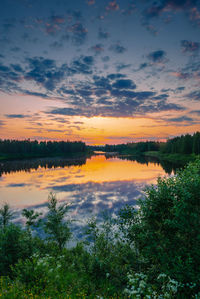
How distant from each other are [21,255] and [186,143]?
13139cm

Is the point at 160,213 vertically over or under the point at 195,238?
over

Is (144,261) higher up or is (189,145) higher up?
(189,145)

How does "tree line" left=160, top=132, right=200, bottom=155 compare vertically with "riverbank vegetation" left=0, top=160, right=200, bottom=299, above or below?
above

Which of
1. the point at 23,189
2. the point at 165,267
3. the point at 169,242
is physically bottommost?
the point at 23,189

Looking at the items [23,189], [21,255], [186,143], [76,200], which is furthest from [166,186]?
[186,143]

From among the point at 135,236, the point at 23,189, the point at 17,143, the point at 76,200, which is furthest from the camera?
the point at 17,143

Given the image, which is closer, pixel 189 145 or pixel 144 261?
pixel 144 261

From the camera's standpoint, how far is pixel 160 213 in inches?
422

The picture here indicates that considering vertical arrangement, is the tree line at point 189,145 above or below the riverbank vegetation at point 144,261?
above

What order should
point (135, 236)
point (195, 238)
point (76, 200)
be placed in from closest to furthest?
point (195, 238) → point (135, 236) → point (76, 200)

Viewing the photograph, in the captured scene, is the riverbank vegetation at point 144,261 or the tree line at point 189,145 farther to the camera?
the tree line at point 189,145

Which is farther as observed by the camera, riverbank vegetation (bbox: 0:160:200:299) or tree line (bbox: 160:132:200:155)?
tree line (bbox: 160:132:200:155)

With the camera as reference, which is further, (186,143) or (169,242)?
(186,143)

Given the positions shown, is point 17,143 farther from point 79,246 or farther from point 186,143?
point 79,246
